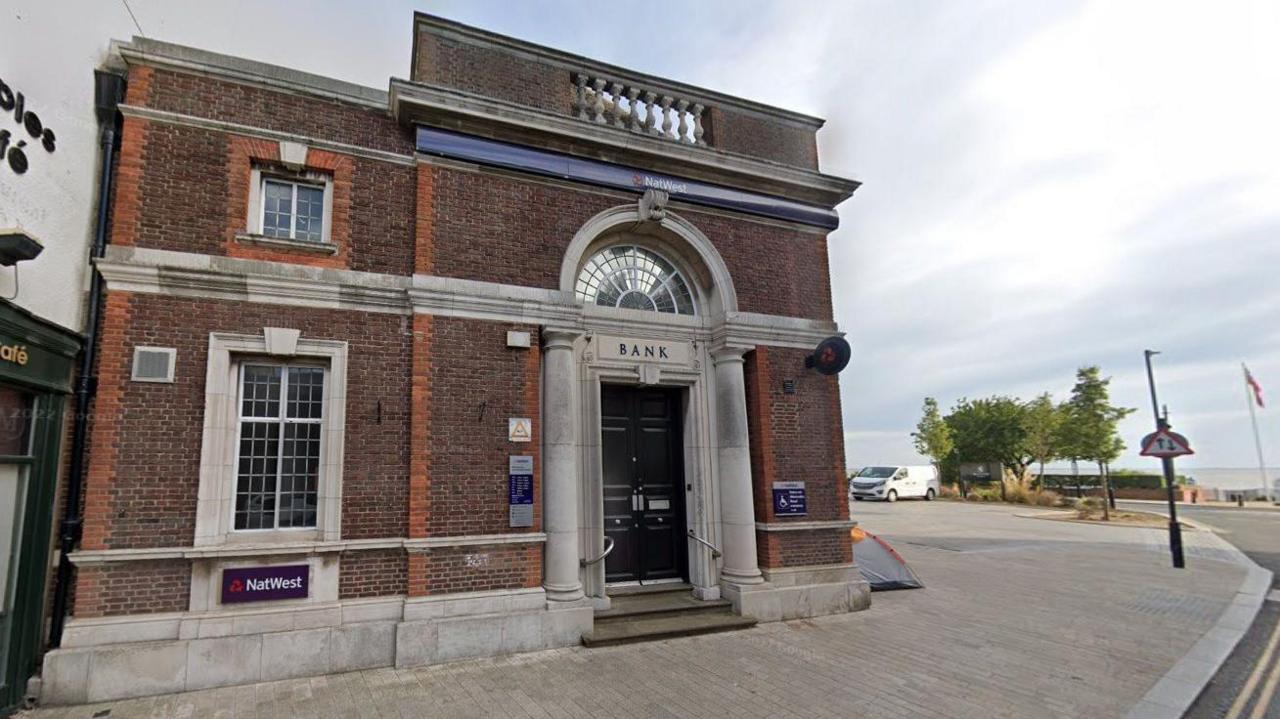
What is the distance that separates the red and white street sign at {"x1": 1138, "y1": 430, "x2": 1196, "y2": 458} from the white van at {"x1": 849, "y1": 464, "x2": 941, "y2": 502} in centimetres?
2041

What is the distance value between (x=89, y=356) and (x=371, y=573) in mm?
3701

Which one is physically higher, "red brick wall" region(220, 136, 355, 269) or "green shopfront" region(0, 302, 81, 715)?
"red brick wall" region(220, 136, 355, 269)

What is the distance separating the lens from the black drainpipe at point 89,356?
236 inches

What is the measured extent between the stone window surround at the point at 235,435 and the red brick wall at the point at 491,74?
3.90 meters

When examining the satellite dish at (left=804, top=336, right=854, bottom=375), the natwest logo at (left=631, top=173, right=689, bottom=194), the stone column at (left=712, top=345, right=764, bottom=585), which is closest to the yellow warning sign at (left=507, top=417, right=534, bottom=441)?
the stone column at (left=712, top=345, right=764, bottom=585)

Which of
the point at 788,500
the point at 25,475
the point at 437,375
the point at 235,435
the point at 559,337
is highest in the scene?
the point at 559,337

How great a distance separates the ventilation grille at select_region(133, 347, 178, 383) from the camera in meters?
6.41

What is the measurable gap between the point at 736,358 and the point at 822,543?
10.3 feet

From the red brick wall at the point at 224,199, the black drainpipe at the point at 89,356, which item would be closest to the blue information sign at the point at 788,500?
the red brick wall at the point at 224,199

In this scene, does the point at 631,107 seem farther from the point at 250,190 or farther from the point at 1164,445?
the point at 1164,445

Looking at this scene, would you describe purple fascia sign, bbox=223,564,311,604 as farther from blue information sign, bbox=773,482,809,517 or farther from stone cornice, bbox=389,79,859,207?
blue information sign, bbox=773,482,809,517

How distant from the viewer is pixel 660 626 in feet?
25.4

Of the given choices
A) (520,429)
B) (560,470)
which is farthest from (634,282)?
(560,470)

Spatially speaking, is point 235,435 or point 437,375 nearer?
point 235,435
